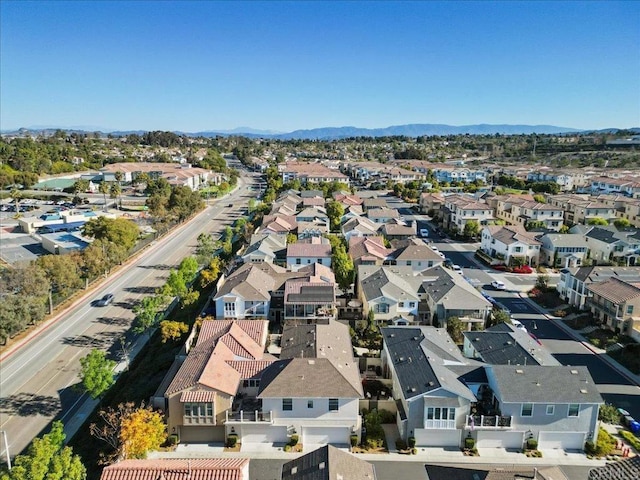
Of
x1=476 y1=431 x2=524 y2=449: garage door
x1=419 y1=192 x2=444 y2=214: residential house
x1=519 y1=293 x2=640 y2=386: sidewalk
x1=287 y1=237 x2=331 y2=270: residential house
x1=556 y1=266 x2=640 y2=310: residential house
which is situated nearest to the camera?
x1=476 y1=431 x2=524 y2=449: garage door

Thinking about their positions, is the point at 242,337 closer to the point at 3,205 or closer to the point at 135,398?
the point at 135,398

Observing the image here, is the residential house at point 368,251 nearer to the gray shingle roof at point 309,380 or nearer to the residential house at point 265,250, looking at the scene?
the residential house at point 265,250

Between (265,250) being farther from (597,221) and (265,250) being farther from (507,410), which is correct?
(597,221)

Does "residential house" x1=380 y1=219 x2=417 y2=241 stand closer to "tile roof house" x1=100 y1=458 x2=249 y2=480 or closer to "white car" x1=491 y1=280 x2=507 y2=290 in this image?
"white car" x1=491 y1=280 x2=507 y2=290

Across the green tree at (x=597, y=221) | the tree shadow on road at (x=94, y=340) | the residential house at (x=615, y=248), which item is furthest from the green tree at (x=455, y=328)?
the green tree at (x=597, y=221)

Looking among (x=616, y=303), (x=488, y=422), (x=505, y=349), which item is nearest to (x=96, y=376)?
(x=488, y=422)

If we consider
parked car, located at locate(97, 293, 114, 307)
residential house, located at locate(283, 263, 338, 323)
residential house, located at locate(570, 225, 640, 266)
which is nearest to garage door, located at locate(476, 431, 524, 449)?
residential house, located at locate(283, 263, 338, 323)
